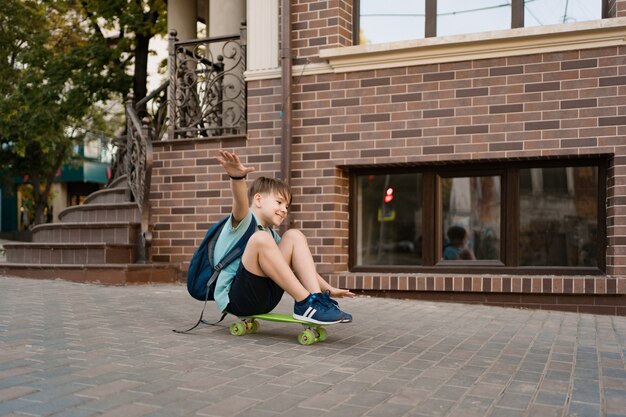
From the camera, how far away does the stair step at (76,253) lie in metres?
8.30

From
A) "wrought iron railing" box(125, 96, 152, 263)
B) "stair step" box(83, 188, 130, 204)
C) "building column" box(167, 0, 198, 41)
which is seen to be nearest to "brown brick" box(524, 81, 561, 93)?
"wrought iron railing" box(125, 96, 152, 263)

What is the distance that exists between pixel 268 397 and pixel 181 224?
5.68m

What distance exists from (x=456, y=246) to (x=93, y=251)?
438cm

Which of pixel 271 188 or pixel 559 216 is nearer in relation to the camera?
pixel 271 188

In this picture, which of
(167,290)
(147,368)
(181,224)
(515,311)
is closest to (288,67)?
(181,224)

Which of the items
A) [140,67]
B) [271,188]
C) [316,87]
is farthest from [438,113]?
[140,67]

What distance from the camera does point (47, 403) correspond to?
2914mm

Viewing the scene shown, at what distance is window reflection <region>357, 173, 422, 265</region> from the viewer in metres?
7.79

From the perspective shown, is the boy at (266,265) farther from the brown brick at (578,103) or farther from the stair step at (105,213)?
the stair step at (105,213)

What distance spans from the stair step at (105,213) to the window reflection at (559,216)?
16.0 feet

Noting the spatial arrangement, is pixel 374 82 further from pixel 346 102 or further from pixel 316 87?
pixel 316 87

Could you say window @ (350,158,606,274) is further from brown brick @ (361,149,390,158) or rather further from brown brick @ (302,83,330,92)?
brown brick @ (302,83,330,92)

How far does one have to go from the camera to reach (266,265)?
4270 mm

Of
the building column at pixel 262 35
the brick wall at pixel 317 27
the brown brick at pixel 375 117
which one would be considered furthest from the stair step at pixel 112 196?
the brown brick at pixel 375 117
